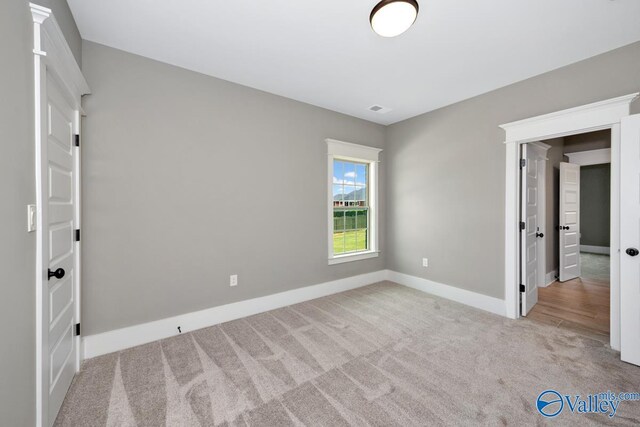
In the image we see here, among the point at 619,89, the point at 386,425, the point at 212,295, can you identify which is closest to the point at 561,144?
the point at 619,89

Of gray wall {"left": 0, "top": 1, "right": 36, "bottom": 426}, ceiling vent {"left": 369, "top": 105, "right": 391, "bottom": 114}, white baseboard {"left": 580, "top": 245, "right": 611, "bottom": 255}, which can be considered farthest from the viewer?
white baseboard {"left": 580, "top": 245, "right": 611, "bottom": 255}

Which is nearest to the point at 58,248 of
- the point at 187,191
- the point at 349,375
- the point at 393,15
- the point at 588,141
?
the point at 187,191

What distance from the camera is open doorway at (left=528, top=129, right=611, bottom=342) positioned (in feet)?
10.6

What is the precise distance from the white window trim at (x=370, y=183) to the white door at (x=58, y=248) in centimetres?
283

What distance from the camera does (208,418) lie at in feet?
5.41

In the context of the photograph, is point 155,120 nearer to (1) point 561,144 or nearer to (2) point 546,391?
(2) point 546,391

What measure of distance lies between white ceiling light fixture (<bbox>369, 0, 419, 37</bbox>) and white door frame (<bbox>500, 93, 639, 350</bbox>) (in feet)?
6.96

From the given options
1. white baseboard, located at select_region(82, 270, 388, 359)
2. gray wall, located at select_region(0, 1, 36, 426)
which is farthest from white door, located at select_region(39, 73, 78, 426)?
white baseboard, located at select_region(82, 270, 388, 359)

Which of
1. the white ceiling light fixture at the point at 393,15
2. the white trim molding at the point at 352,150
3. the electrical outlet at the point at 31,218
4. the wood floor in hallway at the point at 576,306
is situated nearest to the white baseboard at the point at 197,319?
the electrical outlet at the point at 31,218

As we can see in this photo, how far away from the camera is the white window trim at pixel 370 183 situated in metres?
3.95

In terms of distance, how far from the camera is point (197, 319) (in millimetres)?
2828

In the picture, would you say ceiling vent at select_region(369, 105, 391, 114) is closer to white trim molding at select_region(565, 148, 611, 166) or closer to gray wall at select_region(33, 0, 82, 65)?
gray wall at select_region(33, 0, 82, 65)

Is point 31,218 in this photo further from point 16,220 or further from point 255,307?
point 255,307

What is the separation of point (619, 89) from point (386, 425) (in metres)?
3.54
